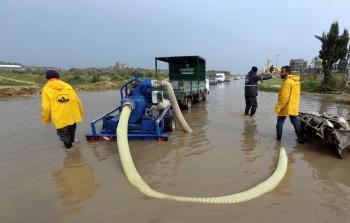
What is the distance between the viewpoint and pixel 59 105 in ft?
17.4

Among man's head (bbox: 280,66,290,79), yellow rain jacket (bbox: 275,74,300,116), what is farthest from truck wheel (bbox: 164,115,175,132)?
man's head (bbox: 280,66,290,79)

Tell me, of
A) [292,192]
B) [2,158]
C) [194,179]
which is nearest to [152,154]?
[194,179]

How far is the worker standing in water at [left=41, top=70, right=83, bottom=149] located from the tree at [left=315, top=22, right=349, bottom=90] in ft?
70.3

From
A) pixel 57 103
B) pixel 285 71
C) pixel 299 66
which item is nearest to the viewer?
pixel 57 103

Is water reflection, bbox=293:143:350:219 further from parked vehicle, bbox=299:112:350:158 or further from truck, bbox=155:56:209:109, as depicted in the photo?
truck, bbox=155:56:209:109

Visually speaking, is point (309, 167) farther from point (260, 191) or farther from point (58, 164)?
point (58, 164)

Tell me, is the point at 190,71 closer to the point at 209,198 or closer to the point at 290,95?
the point at 290,95

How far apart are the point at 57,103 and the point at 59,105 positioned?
0.06m

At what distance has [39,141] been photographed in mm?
6676

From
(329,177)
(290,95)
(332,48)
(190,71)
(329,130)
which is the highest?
(332,48)

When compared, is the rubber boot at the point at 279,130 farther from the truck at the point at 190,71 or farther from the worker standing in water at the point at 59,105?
the truck at the point at 190,71

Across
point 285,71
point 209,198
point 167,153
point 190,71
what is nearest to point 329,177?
point 209,198

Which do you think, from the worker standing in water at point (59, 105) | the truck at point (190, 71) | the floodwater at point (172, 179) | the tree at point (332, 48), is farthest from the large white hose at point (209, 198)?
the tree at point (332, 48)

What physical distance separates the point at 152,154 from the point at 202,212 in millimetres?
2477
